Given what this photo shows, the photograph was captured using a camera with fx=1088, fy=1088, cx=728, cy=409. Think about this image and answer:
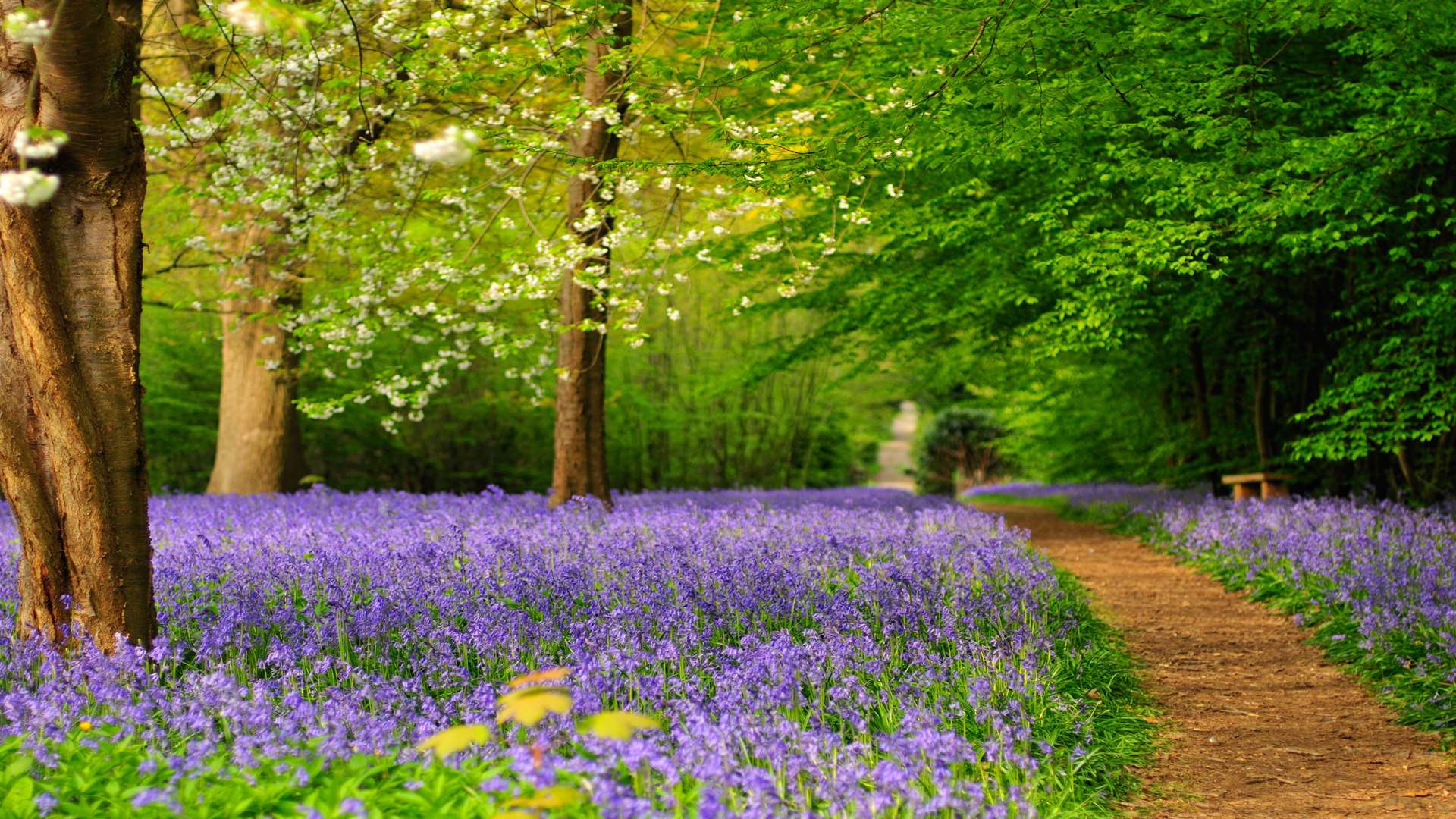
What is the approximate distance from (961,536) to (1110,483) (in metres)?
16.3

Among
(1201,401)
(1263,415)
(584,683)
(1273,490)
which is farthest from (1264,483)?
(584,683)

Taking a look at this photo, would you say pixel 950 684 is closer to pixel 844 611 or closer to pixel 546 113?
pixel 844 611

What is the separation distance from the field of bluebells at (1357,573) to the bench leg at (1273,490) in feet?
1.61

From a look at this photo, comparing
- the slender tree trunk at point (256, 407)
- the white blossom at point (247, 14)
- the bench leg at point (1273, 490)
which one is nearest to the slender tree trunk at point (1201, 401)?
the bench leg at point (1273, 490)

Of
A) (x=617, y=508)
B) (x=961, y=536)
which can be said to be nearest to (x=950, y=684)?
(x=961, y=536)

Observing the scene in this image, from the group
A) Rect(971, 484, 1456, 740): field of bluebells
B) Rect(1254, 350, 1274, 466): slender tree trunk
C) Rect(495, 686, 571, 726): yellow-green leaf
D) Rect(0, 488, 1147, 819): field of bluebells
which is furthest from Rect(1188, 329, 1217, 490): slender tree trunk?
Rect(495, 686, 571, 726): yellow-green leaf

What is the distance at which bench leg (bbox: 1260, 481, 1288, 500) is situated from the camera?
1379 cm

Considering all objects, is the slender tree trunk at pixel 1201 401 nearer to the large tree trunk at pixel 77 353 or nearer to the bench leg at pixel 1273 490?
the bench leg at pixel 1273 490

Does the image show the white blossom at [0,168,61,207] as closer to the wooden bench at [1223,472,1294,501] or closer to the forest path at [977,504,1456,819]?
the forest path at [977,504,1456,819]

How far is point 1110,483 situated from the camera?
2359cm

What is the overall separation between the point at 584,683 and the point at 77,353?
8.49 feet

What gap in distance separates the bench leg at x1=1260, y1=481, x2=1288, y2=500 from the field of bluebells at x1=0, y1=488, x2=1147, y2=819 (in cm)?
721

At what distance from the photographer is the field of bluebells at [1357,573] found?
20.2 feet

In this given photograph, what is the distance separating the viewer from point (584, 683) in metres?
4.14
